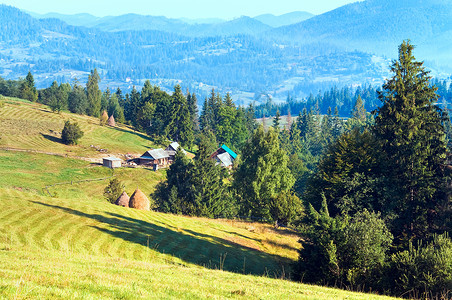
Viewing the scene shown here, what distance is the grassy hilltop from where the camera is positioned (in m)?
14.6

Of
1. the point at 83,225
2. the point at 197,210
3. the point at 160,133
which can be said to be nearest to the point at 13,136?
the point at 160,133

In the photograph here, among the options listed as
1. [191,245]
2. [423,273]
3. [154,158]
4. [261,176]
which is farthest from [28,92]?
[423,273]

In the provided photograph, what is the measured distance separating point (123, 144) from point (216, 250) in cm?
9698

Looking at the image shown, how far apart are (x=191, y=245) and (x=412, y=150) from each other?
2186 centimetres

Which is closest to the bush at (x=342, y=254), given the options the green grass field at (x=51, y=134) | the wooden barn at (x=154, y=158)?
the wooden barn at (x=154, y=158)

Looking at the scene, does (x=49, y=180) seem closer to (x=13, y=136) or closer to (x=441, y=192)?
(x=13, y=136)

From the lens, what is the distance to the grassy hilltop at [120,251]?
14.6 metres

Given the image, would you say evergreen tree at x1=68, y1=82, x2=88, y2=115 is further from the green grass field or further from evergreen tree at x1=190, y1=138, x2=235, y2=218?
evergreen tree at x1=190, y1=138, x2=235, y2=218

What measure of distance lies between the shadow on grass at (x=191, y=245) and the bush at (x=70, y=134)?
77457 millimetres

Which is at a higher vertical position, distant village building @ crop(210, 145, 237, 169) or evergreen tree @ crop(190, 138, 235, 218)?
evergreen tree @ crop(190, 138, 235, 218)

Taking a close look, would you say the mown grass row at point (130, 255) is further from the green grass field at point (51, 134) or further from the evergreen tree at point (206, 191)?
the green grass field at point (51, 134)

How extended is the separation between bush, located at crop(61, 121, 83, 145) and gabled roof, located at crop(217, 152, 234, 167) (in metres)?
43.5

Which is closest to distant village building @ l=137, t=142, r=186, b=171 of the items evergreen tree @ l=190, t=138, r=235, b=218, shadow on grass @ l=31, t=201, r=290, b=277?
evergreen tree @ l=190, t=138, r=235, b=218

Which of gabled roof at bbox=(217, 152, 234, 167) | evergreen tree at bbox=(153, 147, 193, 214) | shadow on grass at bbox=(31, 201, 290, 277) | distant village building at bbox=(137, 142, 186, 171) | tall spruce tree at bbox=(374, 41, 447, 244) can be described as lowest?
gabled roof at bbox=(217, 152, 234, 167)
